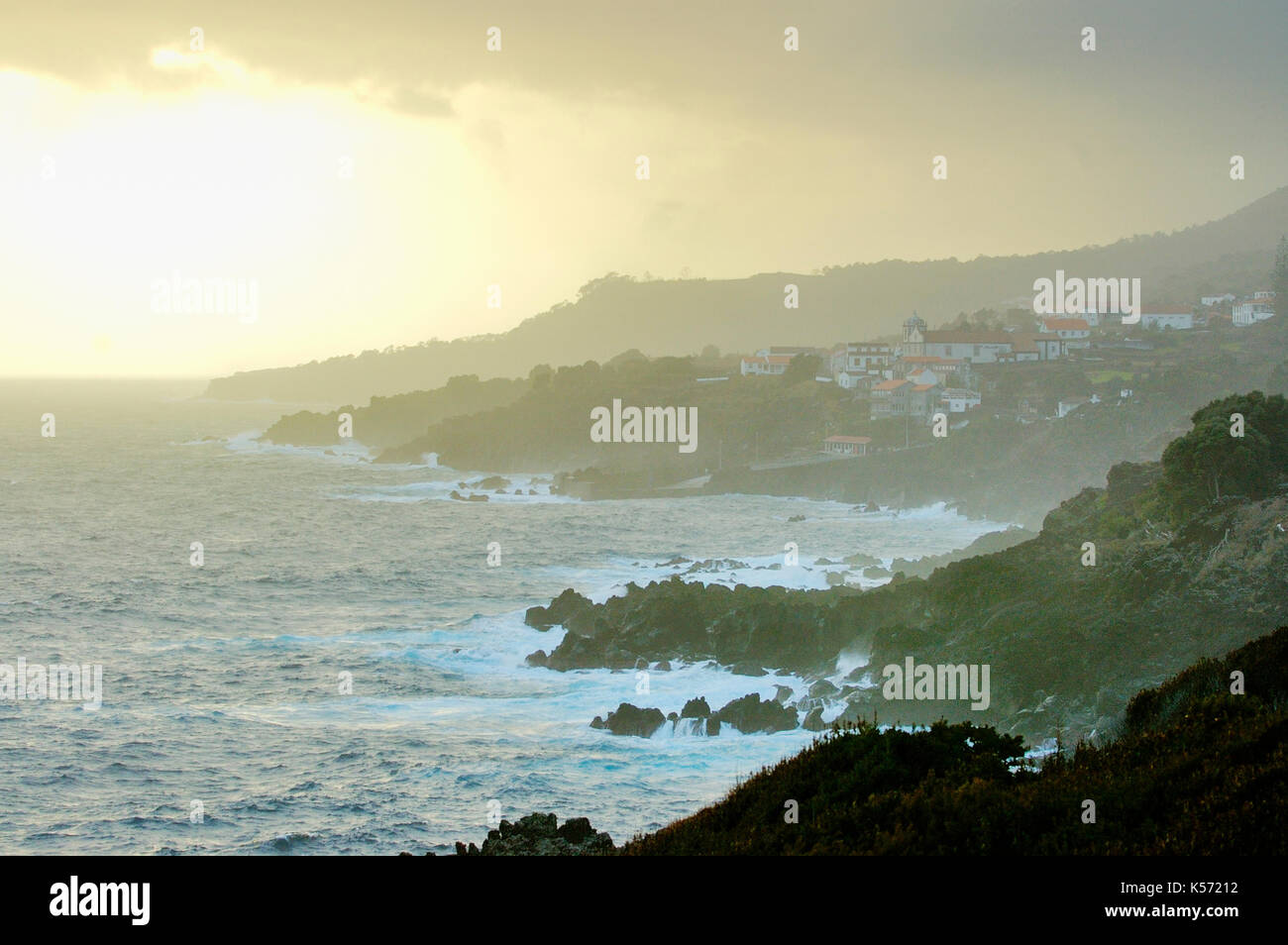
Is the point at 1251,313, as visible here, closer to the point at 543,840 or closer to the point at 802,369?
the point at 802,369

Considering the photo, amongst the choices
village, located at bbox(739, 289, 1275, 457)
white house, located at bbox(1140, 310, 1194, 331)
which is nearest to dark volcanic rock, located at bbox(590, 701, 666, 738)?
village, located at bbox(739, 289, 1275, 457)

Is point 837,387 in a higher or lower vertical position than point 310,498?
higher

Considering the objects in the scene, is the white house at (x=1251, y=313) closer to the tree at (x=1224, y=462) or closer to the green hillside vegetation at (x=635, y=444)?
the green hillside vegetation at (x=635, y=444)

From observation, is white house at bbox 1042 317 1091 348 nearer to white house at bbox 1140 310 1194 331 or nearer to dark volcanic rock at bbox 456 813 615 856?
white house at bbox 1140 310 1194 331

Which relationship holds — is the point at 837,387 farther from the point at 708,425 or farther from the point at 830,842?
the point at 830,842

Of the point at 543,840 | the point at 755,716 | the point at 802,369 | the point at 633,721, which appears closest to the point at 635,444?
the point at 802,369

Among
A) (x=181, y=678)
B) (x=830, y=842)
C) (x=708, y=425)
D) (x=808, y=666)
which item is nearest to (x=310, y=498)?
(x=708, y=425)
